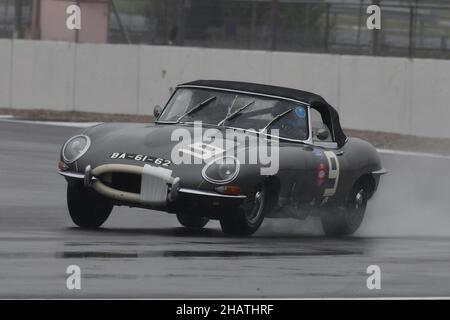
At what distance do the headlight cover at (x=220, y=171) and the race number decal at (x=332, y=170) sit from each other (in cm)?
149

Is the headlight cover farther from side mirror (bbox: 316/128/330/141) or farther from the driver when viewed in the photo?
side mirror (bbox: 316/128/330/141)

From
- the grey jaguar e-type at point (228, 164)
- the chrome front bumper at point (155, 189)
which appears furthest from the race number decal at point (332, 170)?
the chrome front bumper at point (155, 189)

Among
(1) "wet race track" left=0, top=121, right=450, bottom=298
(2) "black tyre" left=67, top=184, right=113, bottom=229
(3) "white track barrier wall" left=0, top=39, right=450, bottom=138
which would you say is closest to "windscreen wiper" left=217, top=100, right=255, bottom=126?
(1) "wet race track" left=0, top=121, right=450, bottom=298

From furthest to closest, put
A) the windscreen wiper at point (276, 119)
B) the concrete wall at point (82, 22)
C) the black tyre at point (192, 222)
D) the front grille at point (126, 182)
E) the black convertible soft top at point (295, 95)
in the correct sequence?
the concrete wall at point (82, 22), the black tyre at point (192, 222), the black convertible soft top at point (295, 95), the windscreen wiper at point (276, 119), the front grille at point (126, 182)

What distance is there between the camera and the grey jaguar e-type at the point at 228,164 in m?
11.1

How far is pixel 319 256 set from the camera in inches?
417

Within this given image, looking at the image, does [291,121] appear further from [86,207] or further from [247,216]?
[86,207]

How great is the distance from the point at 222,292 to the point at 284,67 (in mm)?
17608

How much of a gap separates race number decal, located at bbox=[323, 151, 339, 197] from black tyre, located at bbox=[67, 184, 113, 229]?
76.7 inches

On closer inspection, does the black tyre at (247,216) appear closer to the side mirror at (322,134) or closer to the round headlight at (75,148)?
the side mirror at (322,134)

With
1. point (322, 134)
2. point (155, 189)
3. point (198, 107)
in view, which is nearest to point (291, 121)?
point (322, 134)

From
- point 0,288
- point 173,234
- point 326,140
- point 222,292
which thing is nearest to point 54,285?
point 0,288

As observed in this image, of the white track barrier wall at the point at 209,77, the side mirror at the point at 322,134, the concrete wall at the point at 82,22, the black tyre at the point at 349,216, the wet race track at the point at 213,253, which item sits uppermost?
the concrete wall at the point at 82,22
